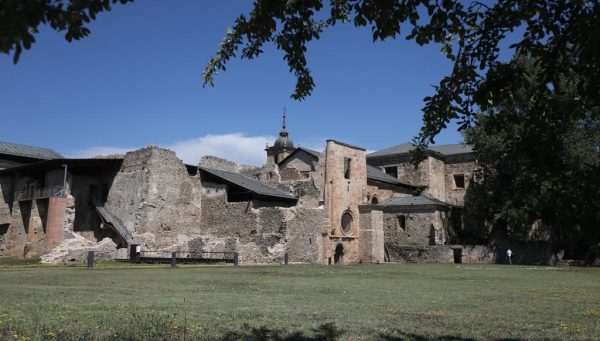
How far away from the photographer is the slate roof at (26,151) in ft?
123

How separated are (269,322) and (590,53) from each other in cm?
471

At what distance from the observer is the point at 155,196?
31047 mm

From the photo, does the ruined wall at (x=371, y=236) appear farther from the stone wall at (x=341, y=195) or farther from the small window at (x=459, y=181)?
the small window at (x=459, y=181)

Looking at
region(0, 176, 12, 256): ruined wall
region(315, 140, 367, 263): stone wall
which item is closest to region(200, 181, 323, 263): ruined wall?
region(315, 140, 367, 263): stone wall

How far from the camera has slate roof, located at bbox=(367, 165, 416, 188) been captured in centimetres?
4017

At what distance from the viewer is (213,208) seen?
3322 centimetres

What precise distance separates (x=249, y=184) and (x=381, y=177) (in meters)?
12.7

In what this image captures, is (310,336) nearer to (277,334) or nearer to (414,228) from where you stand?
(277,334)

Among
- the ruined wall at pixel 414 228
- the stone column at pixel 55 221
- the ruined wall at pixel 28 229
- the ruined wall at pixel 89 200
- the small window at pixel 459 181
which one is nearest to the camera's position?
the stone column at pixel 55 221

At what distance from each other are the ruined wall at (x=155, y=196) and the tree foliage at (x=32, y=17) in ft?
93.9

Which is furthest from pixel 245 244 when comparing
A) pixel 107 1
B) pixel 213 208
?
pixel 107 1

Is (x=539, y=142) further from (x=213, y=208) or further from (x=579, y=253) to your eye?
(x=579, y=253)

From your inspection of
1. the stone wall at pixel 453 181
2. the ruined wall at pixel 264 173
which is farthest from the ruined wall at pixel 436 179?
the ruined wall at pixel 264 173

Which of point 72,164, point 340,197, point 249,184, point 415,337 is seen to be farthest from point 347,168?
point 415,337
